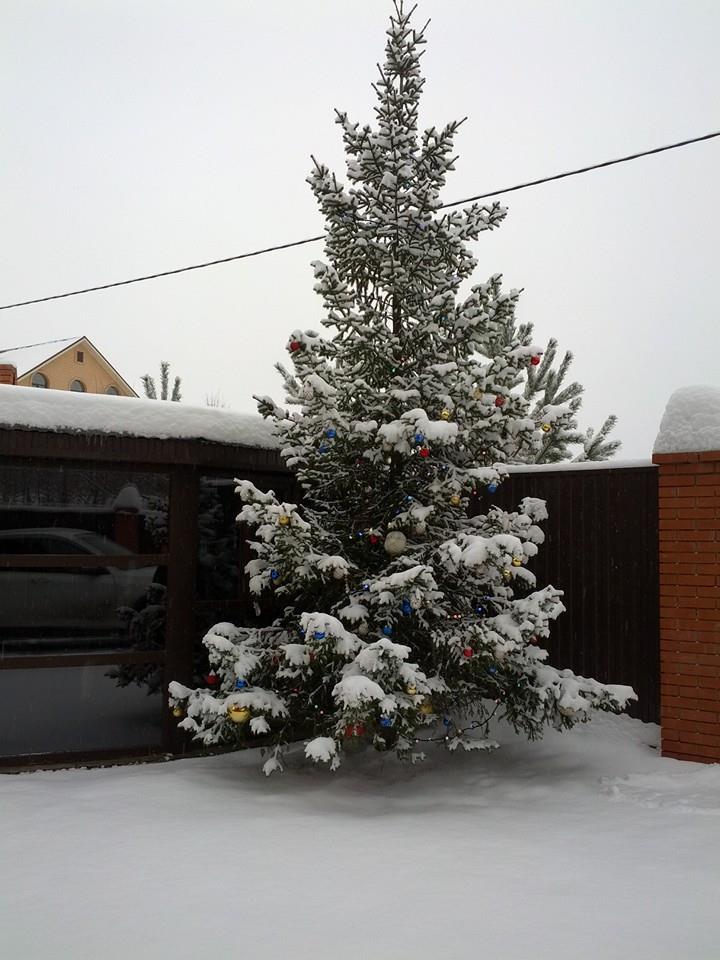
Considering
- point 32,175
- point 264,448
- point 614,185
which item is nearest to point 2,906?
point 264,448

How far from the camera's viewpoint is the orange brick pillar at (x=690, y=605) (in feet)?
19.5

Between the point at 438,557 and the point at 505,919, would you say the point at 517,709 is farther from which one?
the point at 505,919

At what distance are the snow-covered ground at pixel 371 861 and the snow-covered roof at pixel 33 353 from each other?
3050 cm

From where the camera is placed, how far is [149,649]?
675cm

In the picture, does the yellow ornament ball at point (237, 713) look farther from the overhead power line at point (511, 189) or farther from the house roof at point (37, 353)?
the house roof at point (37, 353)

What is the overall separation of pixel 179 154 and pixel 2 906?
21.0 meters

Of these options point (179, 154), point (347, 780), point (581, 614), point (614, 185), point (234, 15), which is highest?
point (179, 154)

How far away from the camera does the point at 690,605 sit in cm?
606

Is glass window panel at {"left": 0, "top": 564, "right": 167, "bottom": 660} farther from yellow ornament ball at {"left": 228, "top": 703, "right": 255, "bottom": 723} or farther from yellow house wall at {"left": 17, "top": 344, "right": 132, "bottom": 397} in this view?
yellow house wall at {"left": 17, "top": 344, "right": 132, "bottom": 397}

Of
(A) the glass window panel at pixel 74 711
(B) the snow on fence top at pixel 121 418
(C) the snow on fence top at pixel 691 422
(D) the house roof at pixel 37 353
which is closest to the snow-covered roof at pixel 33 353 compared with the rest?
(D) the house roof at pixel 37 353

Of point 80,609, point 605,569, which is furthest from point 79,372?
point 605,569

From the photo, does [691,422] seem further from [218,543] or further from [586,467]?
[218,543]

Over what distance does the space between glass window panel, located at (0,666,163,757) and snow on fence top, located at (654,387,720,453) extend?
416 centimetres

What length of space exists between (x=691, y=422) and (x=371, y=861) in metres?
3.69
